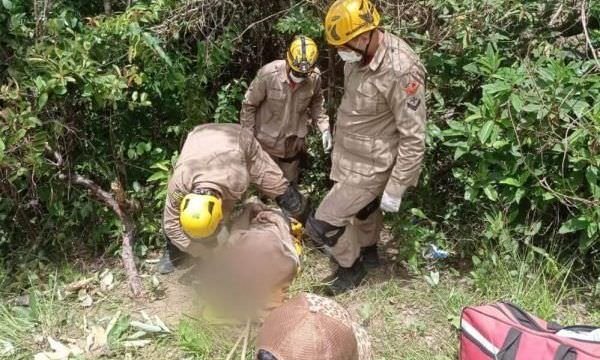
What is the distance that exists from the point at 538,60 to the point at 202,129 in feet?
6.87

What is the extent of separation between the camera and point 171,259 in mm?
4379

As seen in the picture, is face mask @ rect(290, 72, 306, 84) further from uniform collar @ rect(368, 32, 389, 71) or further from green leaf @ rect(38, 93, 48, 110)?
green leaf @ rect(38, 93, 48, 110)

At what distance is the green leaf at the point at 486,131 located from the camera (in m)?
3.66

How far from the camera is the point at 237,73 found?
5.23m

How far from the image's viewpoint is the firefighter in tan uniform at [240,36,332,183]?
433 cm

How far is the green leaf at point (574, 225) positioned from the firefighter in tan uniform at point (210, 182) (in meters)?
1.76

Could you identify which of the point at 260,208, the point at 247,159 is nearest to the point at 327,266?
the point at 260,208

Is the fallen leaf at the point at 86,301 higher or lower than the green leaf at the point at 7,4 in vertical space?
lower

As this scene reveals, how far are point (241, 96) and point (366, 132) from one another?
4.83ft

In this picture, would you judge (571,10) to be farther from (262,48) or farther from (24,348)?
(24,348)

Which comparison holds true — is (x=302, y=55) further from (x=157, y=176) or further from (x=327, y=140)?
(x=157, y=176)

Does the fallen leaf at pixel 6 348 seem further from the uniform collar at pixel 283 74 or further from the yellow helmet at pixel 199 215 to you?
the uniform collar at pixel 283 74

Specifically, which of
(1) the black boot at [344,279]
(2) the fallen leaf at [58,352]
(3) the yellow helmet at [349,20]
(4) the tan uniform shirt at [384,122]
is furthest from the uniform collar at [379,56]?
(2) the fallen leaf at [58,352]

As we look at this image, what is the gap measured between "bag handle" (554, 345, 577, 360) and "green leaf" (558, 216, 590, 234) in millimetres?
819
